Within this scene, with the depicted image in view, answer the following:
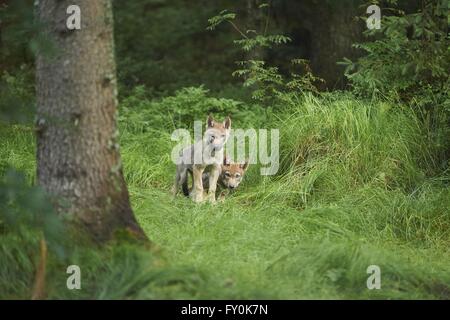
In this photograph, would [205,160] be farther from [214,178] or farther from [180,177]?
[180,177]

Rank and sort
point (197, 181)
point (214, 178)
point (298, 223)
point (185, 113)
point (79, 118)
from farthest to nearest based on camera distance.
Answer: point (185, 113) → point (214, 178) → point (197, 181) → point (298, 223) → point (79, 118)

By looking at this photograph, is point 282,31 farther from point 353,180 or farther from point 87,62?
point 87,62

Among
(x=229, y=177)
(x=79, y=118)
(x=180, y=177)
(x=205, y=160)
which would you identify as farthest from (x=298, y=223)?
(x=79, y=118)

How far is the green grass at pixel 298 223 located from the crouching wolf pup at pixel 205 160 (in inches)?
12.2

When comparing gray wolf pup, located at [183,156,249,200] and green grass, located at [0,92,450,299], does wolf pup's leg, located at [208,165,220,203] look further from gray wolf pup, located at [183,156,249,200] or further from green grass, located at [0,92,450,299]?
green grass, located at [0,92,450,299]

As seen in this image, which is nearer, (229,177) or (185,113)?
(229,177)

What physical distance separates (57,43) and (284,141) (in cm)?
451

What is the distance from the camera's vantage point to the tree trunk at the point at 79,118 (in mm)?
6562

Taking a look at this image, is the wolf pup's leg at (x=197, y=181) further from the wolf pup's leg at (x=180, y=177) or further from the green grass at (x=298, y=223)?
the green grass at (x=298, y=223)

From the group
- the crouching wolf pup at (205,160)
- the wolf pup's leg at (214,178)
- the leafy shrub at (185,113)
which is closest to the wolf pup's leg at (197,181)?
the crouching wolf pup at (205,160)

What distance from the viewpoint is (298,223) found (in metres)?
8.57

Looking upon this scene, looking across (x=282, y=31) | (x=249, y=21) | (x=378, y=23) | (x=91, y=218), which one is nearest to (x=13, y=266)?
(x=91, y=218)

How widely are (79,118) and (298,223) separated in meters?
3.08
